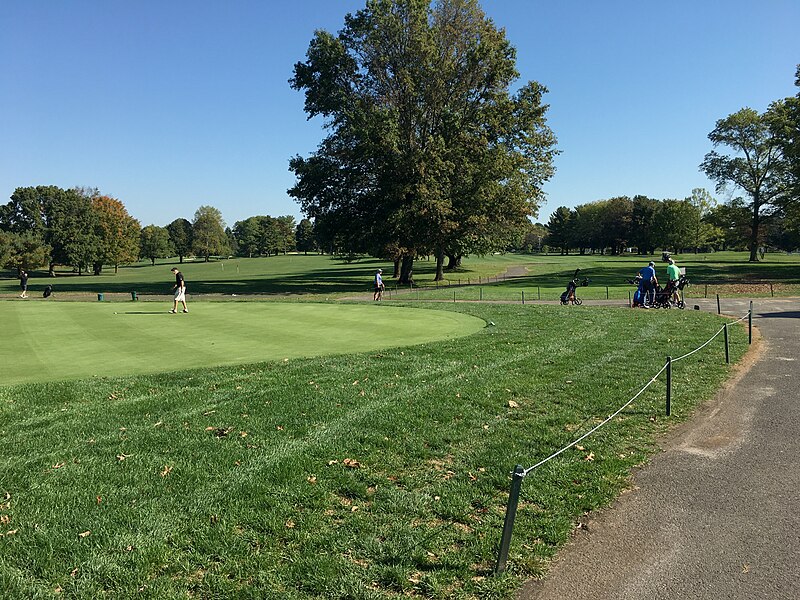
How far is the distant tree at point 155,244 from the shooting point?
13325 centimetres

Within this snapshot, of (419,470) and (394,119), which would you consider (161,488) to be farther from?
(394,119)

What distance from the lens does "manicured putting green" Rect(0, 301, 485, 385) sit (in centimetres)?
1191

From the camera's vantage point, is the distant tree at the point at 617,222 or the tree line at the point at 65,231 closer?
the tree line at the point at 65,231

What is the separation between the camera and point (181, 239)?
149 metres

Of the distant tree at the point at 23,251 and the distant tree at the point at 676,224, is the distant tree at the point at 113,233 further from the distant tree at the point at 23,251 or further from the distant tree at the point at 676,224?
the distant tree at the point at 676,224

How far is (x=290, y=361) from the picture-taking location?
40.0 ft

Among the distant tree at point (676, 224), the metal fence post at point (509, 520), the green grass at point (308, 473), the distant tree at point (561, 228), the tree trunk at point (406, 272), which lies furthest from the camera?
the distant tree at point (561, 228)

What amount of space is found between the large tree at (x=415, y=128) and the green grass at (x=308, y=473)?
3131 cm

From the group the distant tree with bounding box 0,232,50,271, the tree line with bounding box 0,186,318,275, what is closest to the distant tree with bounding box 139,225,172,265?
the tree line with bounding box 0,186,318,275

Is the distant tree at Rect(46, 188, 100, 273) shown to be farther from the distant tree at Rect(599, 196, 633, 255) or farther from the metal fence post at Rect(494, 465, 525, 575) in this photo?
the distant tree at Rect(599, 196, 633, 255)

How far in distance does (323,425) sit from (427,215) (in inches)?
1353

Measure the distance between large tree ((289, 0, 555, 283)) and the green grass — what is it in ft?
103

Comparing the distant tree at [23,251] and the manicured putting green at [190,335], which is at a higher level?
the distant tree at [23,251]

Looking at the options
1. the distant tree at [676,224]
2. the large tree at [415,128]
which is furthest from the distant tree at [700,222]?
the large tree at [415,128]
